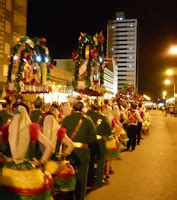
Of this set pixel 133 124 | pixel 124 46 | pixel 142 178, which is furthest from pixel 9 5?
pixel 124 46

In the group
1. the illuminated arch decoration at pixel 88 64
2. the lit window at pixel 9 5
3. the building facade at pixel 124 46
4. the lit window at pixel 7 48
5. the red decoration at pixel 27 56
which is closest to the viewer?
the illuminated arch decoration at pixel 88 64

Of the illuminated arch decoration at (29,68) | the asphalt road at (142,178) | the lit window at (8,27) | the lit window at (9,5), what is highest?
the lit window at (9,5)

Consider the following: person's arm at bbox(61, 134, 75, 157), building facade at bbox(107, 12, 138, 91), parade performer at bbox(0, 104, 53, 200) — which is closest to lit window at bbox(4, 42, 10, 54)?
person's arm at bbox(61, 134, 75, 157)

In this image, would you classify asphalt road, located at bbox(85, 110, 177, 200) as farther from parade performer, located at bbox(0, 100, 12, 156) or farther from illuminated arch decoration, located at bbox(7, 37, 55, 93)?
illuminated arch decoration, located at bbox(7, 37, 55, 93)

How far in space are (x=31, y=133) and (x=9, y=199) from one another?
805mm

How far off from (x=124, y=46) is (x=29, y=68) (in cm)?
17078

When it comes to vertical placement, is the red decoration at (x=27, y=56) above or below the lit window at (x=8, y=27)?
below

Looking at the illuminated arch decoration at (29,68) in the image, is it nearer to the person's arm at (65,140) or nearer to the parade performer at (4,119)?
the parade performer at (4,119)

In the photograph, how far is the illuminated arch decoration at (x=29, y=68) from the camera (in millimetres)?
11570

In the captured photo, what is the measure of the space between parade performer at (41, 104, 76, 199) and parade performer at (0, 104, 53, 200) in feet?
3.18

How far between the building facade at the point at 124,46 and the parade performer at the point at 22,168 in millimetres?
173607

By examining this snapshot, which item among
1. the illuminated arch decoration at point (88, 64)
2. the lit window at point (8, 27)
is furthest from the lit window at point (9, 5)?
the illuminated arch decoration at point (88, 64)

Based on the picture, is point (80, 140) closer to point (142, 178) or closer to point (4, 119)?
point (4, 119)

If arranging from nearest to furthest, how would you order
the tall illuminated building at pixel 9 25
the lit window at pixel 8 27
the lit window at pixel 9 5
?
the tall illuminated building at pixel 9 25
the lit window at pixel 8 27
the lit window at pixel 9 5
